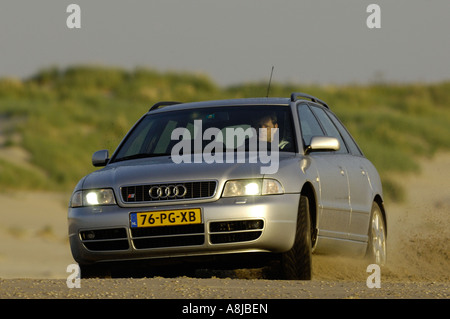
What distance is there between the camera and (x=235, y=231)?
855cm

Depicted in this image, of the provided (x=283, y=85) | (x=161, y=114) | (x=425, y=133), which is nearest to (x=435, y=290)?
(x=161, y=114)

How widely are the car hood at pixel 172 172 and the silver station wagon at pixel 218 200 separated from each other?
0.01 metres

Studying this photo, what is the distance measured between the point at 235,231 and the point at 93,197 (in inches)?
46.6

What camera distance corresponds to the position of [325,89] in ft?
142

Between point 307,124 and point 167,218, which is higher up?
point 307,124

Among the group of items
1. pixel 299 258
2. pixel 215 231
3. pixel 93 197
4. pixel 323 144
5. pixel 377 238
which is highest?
pixel 323 144

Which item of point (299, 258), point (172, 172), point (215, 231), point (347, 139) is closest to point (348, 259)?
point (347, 139)

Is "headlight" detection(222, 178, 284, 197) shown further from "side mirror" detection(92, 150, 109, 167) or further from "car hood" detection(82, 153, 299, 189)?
"side mirror" detection(92, 150, 109, 167)

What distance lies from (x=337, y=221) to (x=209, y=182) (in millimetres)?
1707

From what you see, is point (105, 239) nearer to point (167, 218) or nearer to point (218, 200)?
point (167, 218)

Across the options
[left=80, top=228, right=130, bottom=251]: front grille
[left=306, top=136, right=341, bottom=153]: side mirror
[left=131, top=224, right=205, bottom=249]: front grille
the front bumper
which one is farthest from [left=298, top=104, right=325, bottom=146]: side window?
[left=80, top=228, right=130, bottom=251]: front grille

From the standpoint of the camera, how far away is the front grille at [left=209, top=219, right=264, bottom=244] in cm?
854

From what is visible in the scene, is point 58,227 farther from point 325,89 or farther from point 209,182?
point 325,89

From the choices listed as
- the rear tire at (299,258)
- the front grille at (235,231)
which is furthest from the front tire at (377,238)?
the front grille at (235,231)
